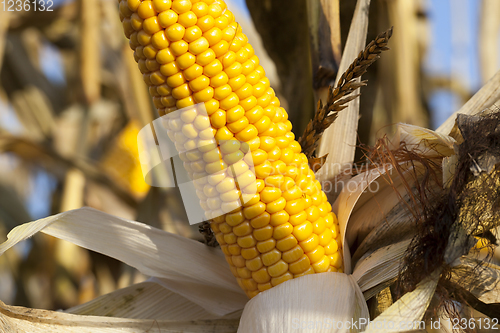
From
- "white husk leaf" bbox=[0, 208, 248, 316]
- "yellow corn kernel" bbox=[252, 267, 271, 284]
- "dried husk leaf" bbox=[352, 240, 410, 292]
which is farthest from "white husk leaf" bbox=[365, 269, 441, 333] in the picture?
"white husk leaf" bbox=[0, 208, 248, 316]

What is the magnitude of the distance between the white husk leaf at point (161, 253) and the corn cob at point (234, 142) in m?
0.09

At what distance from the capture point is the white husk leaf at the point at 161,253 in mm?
641

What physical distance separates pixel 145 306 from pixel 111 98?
2.10 metres

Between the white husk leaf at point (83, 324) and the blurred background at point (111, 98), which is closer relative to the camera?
the white husk leaf at point (83, 324)

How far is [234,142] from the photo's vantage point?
0.53m

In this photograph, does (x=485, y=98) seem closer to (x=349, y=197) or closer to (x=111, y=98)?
(x=349, y=197)

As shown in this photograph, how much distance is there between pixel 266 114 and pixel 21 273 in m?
1.83

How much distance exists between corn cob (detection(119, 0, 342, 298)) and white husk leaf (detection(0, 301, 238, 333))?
0.12 metres

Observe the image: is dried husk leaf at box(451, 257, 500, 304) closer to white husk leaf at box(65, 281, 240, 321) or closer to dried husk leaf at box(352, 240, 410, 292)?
dried husk leaf at box(352, 240, 410, 292)

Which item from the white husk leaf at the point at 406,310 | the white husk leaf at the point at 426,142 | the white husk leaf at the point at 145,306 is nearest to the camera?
the white husk leaf at the point at 406,310

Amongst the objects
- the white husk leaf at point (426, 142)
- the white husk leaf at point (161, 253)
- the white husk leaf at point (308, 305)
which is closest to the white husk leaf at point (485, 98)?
the white husk leaf at point (426, 142)

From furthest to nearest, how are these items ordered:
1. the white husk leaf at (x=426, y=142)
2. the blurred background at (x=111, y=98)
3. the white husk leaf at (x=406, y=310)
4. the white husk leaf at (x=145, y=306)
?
1. the blurred background at (x=111, y=98)
2. the white husk leaf at (x=145, y=306)
3. the white husk leaf at (x=426, y=142)
4. the white husk leaf at (x=406, y=310)

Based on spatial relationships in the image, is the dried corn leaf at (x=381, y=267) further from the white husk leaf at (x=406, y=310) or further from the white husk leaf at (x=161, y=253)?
the white husk leaf at (x=161, y=253)

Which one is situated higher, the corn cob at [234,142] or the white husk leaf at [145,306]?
the corn cob at [234,142]
